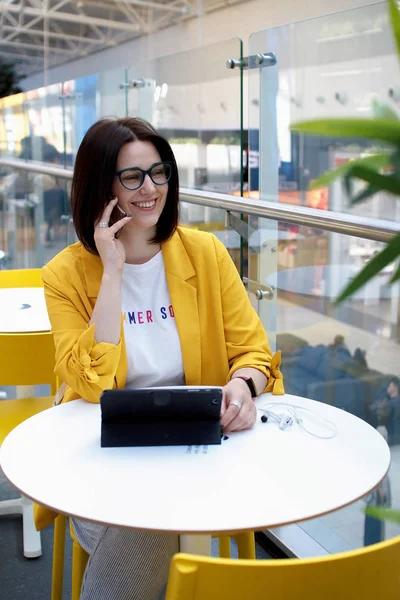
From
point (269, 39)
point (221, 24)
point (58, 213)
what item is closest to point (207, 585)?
point (269, 39)

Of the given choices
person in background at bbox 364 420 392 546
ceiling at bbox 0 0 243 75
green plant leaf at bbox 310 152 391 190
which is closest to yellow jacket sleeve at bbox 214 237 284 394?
person in background at bbox 364 420 392 546

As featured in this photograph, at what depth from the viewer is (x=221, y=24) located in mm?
3869

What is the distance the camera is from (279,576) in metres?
0.82

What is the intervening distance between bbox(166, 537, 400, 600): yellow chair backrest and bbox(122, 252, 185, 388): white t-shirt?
919mm

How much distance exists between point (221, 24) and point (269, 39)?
1.57 m

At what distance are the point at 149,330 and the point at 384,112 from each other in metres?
1.37

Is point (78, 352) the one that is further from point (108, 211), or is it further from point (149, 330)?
point (108, 211)

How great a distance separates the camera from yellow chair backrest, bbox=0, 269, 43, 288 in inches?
122

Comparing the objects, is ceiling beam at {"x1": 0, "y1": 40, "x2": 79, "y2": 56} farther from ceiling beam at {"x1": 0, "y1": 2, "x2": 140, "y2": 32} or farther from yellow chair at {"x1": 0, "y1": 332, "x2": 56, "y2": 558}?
yellow chair at {"x1": 0, "y1": 332, "x2": 56, "y2": 558}

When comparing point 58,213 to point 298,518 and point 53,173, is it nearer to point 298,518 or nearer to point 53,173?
point 53,173

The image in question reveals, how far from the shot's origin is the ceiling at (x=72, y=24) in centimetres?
443

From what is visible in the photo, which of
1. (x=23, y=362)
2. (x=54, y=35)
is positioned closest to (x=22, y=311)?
(x=23, y=362)

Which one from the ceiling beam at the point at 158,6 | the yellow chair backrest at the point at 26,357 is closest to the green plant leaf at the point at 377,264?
the yellow chair backrest at the point at 26,357

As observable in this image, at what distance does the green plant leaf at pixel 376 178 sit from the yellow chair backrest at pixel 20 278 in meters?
2.75
